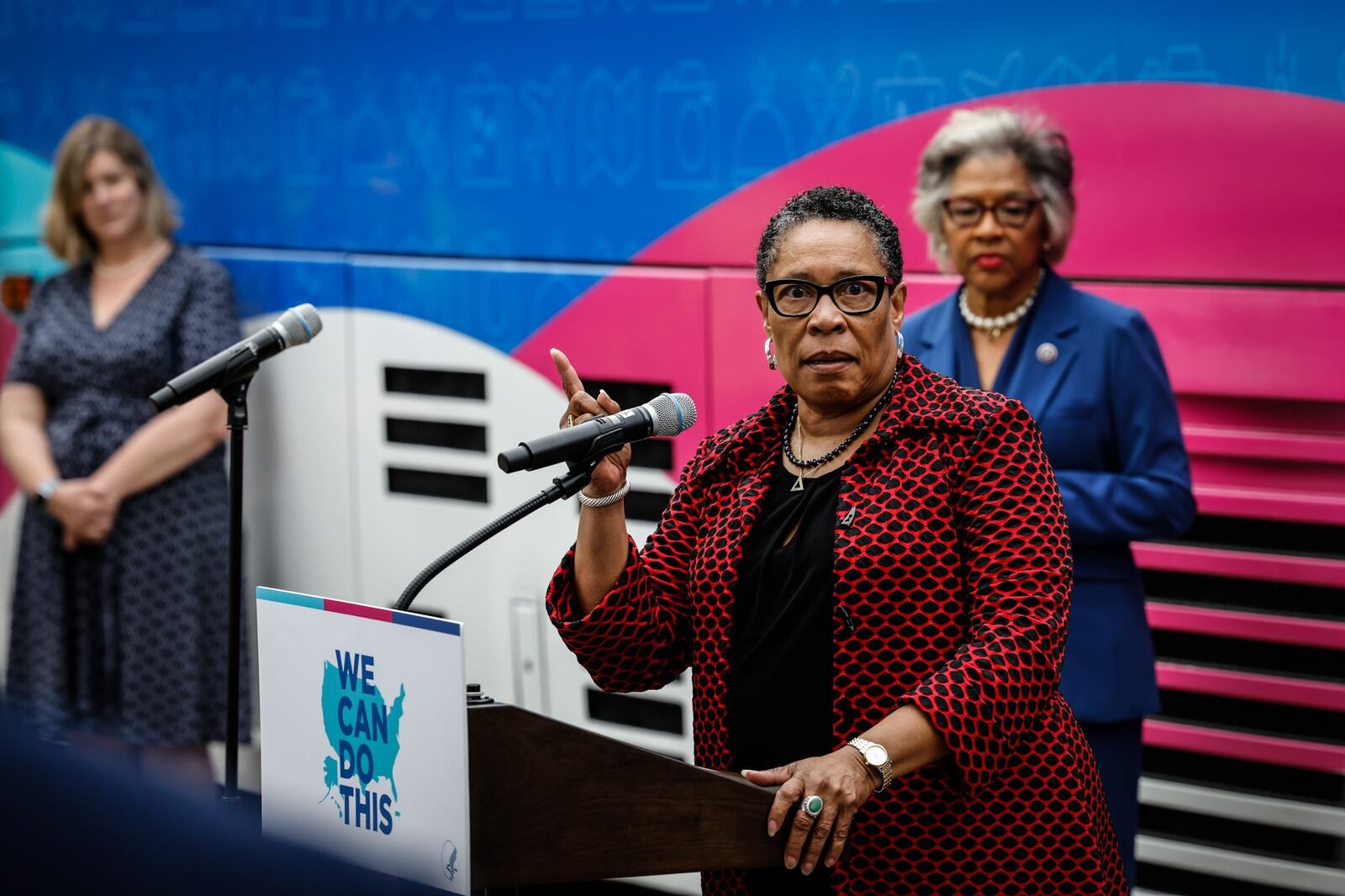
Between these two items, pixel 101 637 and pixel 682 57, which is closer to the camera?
pixel 682 57

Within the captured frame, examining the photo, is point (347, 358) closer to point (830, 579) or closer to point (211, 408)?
point (211, 408)

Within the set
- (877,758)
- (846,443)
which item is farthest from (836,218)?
(877,758)

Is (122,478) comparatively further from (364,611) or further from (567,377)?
(364,611)

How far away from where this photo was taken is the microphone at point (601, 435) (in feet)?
6.55

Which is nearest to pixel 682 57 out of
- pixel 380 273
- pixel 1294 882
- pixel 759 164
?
pixel 759 164

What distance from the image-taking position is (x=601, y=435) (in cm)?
208

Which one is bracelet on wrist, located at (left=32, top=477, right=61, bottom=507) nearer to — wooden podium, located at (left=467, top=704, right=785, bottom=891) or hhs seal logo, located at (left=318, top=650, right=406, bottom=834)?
hhs seal logo, located at (left=318, top=650, right=406, bottom=834)

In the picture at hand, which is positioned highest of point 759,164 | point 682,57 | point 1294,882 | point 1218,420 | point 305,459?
point 682,57

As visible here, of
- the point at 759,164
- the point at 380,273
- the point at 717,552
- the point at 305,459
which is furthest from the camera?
the point at 305,459

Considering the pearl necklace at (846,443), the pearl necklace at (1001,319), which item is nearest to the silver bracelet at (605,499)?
the pearl necklace at (846,443)

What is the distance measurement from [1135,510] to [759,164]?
1.19 metres

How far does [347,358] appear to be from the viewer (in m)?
4.36

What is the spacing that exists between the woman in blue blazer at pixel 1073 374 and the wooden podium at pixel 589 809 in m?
1.28

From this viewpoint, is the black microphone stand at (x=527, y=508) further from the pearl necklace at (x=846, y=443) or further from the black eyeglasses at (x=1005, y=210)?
the black eyeglasses at (x=1005, y=210)
